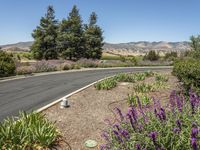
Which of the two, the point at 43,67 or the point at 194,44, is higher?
the point at 194,44

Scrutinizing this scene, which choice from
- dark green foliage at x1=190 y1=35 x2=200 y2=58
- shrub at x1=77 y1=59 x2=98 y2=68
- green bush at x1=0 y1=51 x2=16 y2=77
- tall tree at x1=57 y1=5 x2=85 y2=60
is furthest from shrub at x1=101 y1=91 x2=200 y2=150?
tall tree at x1=57 y1=5 x2=85 y2=60

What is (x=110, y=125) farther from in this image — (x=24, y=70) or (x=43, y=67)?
(x=43, y=67)

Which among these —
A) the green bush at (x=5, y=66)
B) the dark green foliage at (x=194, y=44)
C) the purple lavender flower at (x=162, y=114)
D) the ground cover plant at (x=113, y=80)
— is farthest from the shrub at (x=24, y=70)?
the purple lavender flower at (x=162, y=114)

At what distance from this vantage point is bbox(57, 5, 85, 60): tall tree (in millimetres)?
44812

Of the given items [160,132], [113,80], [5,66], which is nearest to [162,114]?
[160,132]

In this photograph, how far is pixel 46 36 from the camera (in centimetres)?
4588

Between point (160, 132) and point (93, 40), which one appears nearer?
point (160, 132)

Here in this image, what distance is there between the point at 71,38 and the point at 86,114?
121 feet

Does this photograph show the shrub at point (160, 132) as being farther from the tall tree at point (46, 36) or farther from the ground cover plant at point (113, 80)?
the tall tree at point (46, 36)

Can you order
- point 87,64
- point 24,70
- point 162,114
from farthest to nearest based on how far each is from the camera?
point 87,64 → point 24,70 → point 162,114

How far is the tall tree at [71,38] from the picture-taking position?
147 feet

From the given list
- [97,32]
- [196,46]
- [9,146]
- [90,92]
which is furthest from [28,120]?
[97,32]

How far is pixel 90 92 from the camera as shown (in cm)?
1309

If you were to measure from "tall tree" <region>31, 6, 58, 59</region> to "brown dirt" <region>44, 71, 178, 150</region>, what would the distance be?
34525 millimetres
